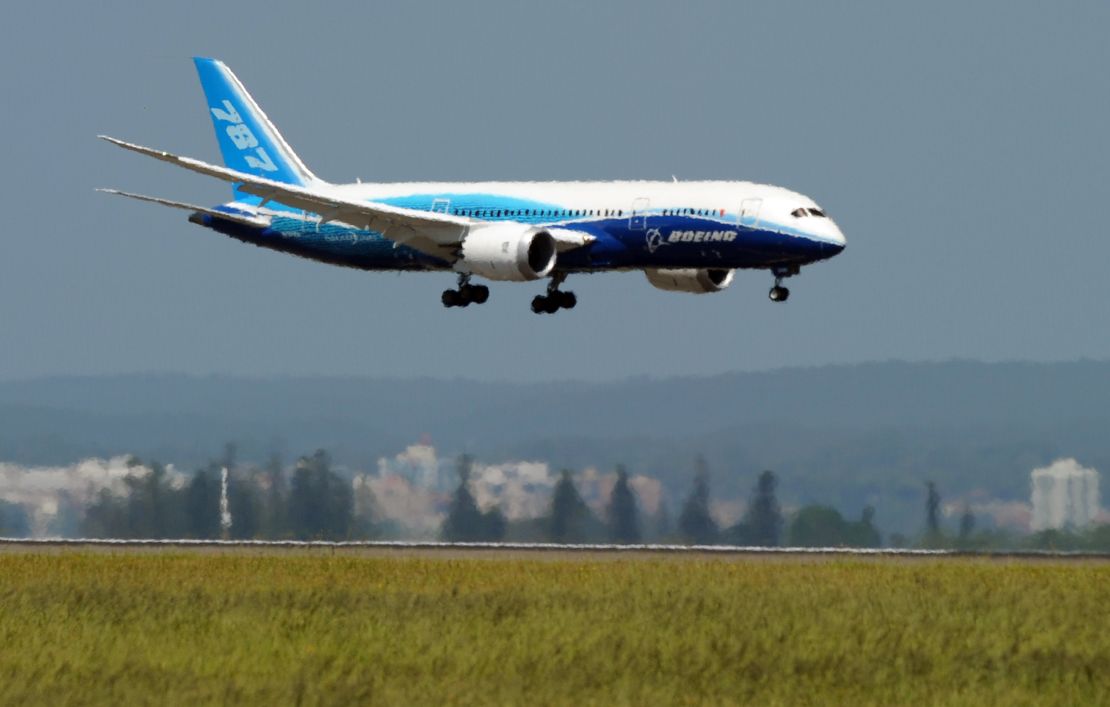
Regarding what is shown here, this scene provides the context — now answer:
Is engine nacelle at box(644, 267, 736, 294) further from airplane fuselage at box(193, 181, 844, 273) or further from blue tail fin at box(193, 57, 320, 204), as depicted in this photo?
blue tail fin at box(193, 57, 320, 204)

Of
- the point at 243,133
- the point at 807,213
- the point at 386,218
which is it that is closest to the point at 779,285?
the point at 807,213

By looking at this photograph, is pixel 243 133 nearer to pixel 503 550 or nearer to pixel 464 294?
pixel 464 294

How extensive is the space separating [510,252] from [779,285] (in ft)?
28.1

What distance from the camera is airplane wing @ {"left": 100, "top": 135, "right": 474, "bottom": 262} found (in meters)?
69.5

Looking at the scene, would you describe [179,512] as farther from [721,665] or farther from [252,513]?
[721,665]

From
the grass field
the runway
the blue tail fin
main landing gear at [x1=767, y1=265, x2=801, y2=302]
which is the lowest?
the grass field

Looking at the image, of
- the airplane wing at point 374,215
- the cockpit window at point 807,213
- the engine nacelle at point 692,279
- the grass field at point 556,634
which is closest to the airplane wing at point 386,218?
the airplane wing at point 374,215

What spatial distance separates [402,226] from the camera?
71125 millimetres

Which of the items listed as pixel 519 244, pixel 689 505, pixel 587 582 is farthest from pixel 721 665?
pixel 689 505

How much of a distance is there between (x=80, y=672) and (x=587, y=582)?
18.6 m

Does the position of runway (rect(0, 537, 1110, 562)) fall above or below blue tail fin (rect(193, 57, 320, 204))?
below

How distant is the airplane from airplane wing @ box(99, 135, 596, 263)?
65mm

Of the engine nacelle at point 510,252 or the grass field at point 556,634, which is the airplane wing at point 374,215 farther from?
the grass field at point 556,634

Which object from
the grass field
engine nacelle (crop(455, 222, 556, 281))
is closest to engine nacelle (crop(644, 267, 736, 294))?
engine nacelle (crop(455, 222, 556, 281))
